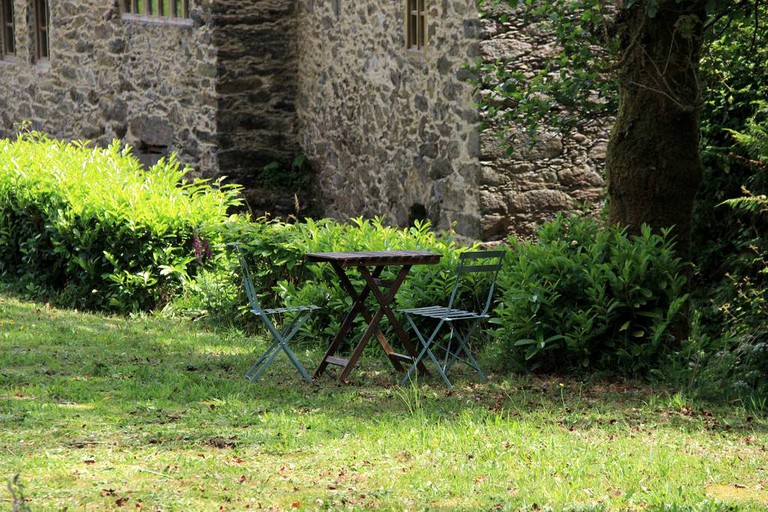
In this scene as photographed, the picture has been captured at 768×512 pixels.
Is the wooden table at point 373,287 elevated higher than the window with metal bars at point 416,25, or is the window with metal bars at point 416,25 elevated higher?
the window with metal bars at point 416,25

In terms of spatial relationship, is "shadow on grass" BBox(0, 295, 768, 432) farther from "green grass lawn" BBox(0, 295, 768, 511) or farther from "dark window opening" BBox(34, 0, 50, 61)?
"dark window opening" BBox(34, 0, 50, 61)

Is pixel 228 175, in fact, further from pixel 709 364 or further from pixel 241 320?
pixel 709 364

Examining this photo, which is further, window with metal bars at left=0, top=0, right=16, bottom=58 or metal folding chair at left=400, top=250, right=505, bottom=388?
window with metal bars at left=0, top=0, right=16, bottom=58

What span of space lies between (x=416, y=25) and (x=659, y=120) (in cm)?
441

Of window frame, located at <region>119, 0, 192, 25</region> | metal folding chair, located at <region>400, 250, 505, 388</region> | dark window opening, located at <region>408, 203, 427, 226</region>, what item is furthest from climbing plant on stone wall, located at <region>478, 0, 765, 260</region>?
window frame, located at <region>119, 0, 192, 25</region>

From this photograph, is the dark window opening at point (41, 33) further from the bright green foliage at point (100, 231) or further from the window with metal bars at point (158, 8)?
the bright green foliage at point (100, 231)

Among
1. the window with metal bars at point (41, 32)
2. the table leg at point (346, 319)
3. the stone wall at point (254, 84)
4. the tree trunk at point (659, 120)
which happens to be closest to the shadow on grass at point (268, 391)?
the table leg at point (346, 319)

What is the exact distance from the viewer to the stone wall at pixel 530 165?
33.9 feet

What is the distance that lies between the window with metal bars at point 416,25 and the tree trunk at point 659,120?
150 inches

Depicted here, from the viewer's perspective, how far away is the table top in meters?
6.95

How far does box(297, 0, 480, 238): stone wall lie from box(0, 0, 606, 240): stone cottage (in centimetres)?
2

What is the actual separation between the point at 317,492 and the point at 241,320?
451 centimetres

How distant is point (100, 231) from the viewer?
1016 centimetres

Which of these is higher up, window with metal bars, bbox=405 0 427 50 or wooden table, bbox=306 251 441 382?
window with metal bars, bbox=405 0 427 50
